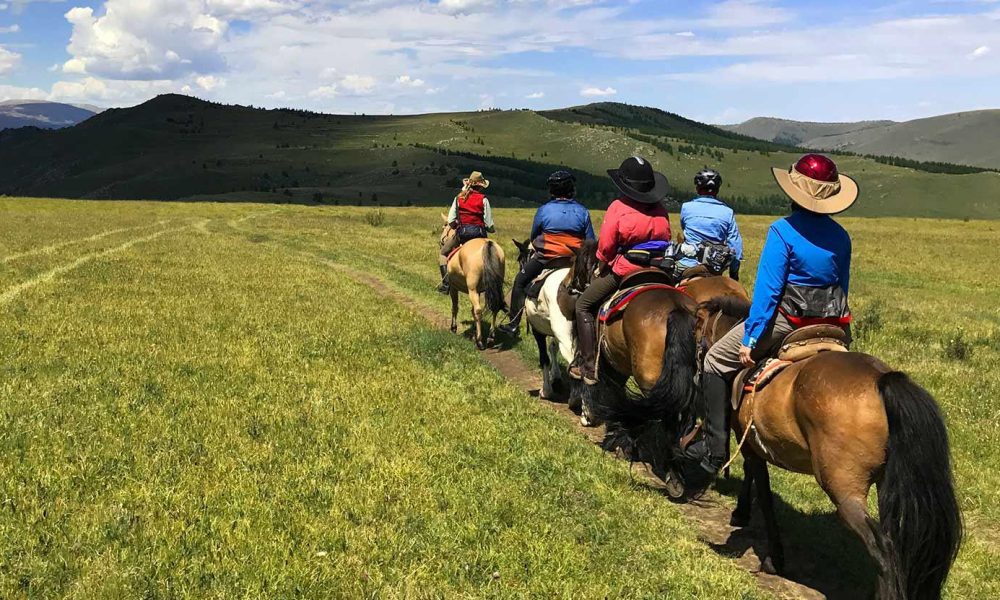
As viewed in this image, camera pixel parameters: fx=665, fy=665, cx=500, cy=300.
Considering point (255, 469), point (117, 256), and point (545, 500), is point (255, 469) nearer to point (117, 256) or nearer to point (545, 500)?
point (545, 500)

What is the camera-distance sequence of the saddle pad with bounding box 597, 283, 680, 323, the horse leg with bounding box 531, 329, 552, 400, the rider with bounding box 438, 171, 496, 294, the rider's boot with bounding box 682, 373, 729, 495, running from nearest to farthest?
the rider's boot with bounding box 682, 373, 729, 495 < the saddle pad with bounding box 597, 283, 680, 323 < the horse leg with bounding box 531, 329, 552, 400 < the rider with bounding box 438, 171, 496, 294

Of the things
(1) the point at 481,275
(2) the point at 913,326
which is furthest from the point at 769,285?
(2) the point at 913,326

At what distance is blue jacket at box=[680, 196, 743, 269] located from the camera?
10.1 metres

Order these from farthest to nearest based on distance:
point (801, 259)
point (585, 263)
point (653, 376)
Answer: point (585, 263) < point (653, 376) < point (801, 259)

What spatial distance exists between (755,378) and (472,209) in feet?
33.5

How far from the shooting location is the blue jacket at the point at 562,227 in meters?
11.2

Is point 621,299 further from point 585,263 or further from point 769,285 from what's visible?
point 769,285

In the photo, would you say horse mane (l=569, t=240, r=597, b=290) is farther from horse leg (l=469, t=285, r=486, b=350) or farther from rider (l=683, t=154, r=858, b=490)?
horse leg (l=469, t=285, r=486, b=350)

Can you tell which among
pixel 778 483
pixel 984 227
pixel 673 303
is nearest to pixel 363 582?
pixel 673 303

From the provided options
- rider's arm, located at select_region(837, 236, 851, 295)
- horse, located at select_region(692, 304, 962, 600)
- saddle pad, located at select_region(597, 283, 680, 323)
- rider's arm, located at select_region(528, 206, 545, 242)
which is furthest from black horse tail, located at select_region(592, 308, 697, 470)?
rider's arm, located at select_region(528, 206, 545, 242)

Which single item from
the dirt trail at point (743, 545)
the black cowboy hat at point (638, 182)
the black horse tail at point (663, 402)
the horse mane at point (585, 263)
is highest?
the black cowboy hat at point (638, 182)

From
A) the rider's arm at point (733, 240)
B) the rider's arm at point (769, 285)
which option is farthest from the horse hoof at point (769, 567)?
the rider's arm at point (733, 240)

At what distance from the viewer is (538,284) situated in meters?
11.4

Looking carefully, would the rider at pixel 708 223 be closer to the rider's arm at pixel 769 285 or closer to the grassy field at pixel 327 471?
the grassy field at pixel 327 471
